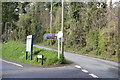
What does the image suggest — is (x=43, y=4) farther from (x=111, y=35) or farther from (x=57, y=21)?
(x=111, y=35)

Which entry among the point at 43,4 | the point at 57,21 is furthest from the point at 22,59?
the point at 43,4

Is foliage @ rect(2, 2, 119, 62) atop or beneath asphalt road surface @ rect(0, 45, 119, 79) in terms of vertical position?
atop

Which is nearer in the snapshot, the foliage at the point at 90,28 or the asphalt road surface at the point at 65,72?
the asphalt road surface at the point at 65,72

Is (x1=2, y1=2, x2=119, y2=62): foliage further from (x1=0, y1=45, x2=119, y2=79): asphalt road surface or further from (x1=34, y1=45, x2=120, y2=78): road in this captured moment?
(x1=0, y1=45, x2=119, y2=79): asphalt road surface

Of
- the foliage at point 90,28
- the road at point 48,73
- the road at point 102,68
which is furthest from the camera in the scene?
the foliage at point 90,28

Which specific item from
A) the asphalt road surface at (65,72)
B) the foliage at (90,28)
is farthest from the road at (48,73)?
the foliage at (90,28)

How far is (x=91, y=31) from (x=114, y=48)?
4.69 metres

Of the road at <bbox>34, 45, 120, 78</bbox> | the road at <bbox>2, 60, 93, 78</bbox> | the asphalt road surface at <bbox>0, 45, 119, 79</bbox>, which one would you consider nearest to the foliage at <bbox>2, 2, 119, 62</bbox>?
the road at <bbox>34, 45, 120, 78</bbox>

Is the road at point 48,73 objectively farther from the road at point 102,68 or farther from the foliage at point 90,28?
the foliage at point 90,28

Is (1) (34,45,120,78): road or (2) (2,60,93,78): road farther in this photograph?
(1) (34,45,120,78): road

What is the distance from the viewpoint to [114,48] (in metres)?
19.3

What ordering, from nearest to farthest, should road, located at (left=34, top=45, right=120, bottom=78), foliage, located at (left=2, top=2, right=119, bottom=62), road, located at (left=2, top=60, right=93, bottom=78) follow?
road, located at (left=2, top=60, right=93, bottom=78) → road, located at (left=34, top=45, right=120, bottom=78) → foliage, located at (left=2, top=2, right=119, bottom=62)

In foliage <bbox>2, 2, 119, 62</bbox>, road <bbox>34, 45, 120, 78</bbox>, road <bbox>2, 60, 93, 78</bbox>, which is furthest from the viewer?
foliage <bbox>2, 2, 119, 62</bbox>

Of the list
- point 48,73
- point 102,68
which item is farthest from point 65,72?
point 102,68
